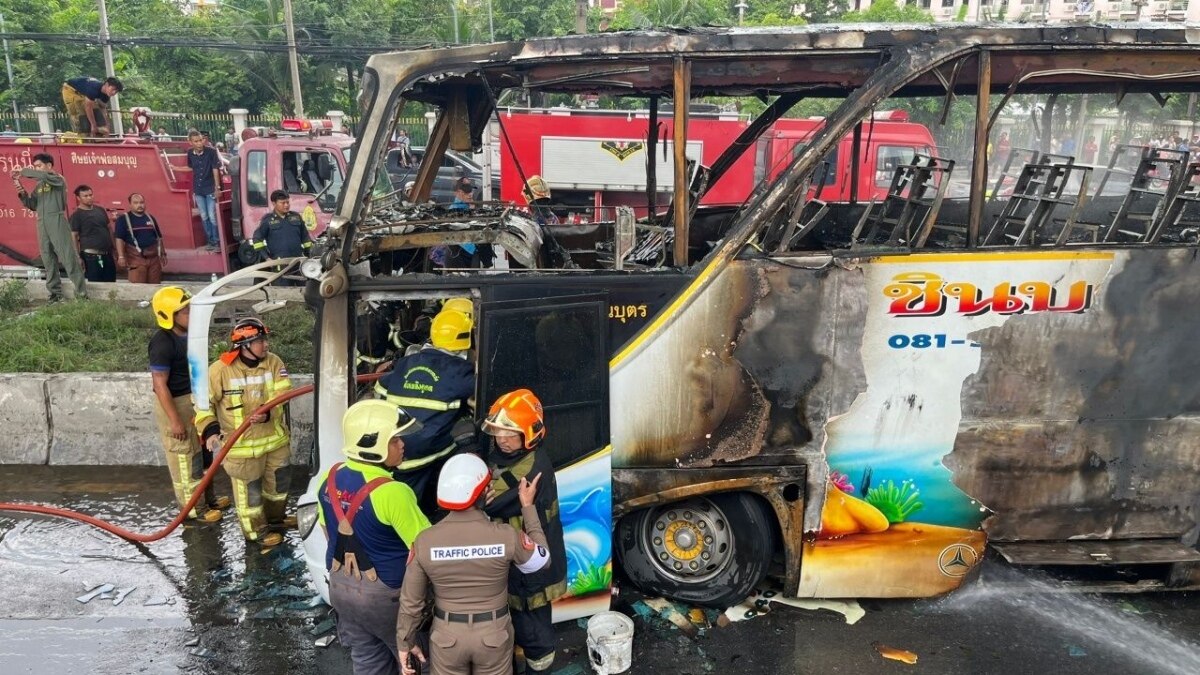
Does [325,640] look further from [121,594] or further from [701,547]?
[701,547]

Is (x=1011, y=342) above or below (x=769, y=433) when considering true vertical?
above

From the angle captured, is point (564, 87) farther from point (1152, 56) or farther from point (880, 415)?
point (1152, 56)

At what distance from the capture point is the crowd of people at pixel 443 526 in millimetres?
3318

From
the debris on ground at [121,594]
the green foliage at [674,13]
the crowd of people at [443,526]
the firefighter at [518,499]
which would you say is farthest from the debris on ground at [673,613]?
the green foliage at [674,13]

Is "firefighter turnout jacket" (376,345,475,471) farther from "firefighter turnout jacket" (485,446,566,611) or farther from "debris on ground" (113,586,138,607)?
"debris on ground" (113,586,138,607)

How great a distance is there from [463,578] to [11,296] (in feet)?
29.7

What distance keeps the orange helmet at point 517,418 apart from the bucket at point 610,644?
1109 millimetres

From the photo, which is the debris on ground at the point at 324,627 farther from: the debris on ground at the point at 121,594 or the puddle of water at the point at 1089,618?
the puddle of water at the point at 1089,618

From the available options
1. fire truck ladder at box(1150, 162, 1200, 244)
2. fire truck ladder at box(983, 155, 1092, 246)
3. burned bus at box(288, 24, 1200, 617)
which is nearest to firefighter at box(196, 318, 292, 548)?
burned bus at box(288, 24, 1200, 617)

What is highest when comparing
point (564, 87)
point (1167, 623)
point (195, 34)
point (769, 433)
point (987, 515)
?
point (195, 34)

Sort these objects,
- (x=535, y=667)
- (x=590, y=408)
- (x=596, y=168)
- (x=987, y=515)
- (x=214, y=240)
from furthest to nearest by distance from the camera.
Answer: (x=596, y=168) → (x=214, y=240) → (x=987, y=515) → (x=590, y=408) → (x=535, y=667)

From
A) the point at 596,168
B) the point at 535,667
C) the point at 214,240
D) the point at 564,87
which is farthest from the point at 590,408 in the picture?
the point at 596,168

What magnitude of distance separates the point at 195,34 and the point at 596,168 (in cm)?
2617

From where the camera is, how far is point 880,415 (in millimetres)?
4246
